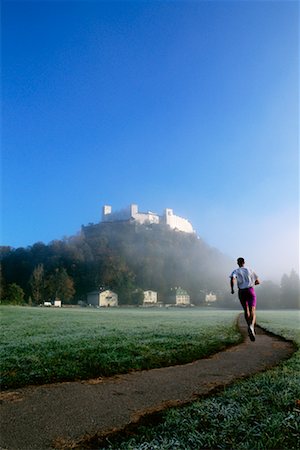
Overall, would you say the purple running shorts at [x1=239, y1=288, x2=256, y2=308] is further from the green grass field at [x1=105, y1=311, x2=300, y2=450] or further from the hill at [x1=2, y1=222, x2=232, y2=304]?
the hill at [x1=2, y1=222, x2=232, y2=304]

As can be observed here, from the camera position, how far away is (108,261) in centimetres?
14875

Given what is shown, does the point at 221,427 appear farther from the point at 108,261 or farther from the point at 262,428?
the point at 108,261

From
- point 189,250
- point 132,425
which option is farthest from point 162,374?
point 189,250

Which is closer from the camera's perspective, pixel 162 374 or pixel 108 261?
pixel 162 374

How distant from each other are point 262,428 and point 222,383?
2.84m

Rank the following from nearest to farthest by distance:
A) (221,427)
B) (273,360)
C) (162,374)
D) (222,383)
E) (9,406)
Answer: (221,427), (9,406), (222,383), (162,374), (273,360)

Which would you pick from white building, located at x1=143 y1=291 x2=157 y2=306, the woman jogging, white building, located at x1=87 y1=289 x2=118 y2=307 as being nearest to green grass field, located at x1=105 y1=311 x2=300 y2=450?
the woman jogging

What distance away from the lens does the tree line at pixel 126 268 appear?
129 metres

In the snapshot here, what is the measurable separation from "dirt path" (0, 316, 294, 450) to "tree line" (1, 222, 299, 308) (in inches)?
3518

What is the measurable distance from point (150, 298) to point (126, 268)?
16.5 meters

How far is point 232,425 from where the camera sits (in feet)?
14.5

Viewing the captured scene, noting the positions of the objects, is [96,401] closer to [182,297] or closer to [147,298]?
[147,298]

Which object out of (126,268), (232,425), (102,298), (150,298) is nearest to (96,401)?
(232,425)

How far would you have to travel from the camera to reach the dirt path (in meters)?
4.59
